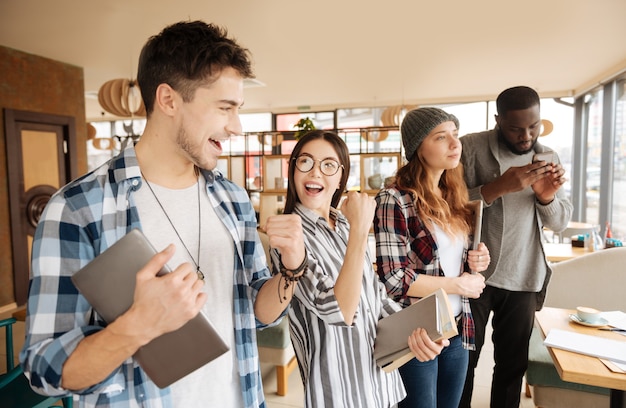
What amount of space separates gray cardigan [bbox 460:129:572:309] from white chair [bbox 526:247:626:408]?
1.18 feet

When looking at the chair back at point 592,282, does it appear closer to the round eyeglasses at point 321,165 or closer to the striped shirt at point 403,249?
the striped shirt at point 403,249

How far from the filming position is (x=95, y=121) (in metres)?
11.6

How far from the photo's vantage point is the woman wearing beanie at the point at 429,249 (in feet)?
5.08

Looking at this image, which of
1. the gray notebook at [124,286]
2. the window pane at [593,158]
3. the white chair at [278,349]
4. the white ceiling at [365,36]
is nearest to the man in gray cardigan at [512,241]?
the white chair at [278,349]

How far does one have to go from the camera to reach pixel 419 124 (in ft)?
5.63

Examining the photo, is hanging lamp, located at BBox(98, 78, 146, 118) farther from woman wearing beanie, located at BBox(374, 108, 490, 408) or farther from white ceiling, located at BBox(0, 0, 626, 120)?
woman wearing beanie, located at BBox(374, 108, 490, 408)

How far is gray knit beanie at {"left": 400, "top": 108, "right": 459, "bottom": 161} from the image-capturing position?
169cm

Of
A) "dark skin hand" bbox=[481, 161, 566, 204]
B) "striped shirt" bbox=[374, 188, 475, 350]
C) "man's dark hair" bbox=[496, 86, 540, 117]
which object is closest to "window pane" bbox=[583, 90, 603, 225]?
"dark skin hand" bbox=[481, 161, 566, 204]

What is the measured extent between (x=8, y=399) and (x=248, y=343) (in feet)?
4.89

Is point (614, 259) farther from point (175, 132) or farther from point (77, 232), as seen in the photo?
point (77, 232)

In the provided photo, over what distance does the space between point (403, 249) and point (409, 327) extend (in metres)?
0.38

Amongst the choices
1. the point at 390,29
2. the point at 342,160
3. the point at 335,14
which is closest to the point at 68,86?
the point at 335,14

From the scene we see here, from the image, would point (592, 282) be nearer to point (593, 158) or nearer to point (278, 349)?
point (278, 349)

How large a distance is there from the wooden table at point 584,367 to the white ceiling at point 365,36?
305 centimetres
